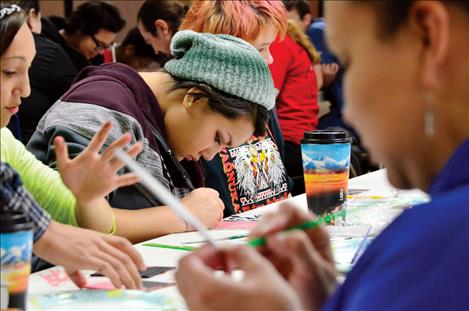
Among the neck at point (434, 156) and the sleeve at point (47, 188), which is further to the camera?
the sleeve at point (47, 188)

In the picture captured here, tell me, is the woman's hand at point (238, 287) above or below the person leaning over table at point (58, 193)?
above

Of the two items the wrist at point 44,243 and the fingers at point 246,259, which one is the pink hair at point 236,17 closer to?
Result: the wrist at point 44,243

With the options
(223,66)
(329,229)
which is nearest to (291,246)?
(329,229)

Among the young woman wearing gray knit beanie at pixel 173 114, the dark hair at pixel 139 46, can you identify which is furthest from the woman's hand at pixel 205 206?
the dark hair at pixel 139 46

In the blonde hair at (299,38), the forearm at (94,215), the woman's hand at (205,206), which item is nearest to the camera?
the forearm at (94,215)

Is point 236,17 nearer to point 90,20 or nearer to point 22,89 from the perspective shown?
point 22,89

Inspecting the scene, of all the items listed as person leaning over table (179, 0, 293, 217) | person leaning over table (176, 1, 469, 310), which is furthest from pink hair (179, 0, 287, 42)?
person leaning over table (176, 1, 469, 310)

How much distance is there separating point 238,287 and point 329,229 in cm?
113

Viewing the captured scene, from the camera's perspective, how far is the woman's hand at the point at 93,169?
151cm

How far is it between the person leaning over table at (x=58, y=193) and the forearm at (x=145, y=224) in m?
0.14

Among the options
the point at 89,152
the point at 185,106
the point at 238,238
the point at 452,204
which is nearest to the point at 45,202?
the point at 89,152

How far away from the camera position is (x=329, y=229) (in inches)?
77.4

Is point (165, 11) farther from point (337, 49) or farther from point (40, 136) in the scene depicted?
point (337, 49)

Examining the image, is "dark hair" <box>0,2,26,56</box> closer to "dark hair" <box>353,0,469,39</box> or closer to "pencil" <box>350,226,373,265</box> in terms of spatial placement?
"pencil" <box>350,226,373,265</box>
